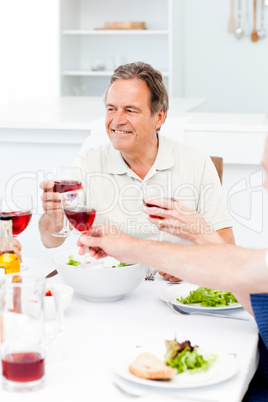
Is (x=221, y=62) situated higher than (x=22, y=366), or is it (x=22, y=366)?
(x=221, y=62)

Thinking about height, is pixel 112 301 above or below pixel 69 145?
below

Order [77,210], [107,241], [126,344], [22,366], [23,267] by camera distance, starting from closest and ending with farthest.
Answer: [22,366], [126,344], [107,241], [77,210], [23,267]

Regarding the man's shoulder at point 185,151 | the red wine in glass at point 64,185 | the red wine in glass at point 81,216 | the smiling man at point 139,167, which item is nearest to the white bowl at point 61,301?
the red wine in glass at point 81,216

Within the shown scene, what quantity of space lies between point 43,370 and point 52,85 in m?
5.37

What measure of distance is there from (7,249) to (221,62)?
4.87m

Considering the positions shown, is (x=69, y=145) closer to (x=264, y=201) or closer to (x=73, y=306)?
(x=264, y=201)

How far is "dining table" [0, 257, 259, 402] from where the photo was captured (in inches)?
45.5

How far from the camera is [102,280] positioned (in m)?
1.59

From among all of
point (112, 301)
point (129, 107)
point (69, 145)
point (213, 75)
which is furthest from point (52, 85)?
point (112, 301)

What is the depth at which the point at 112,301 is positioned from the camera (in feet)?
5.44

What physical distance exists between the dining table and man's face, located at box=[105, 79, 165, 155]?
0.62m

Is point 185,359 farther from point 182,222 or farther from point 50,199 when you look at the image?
point 50,199

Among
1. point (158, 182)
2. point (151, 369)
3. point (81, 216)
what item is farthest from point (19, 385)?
point (158, 182)

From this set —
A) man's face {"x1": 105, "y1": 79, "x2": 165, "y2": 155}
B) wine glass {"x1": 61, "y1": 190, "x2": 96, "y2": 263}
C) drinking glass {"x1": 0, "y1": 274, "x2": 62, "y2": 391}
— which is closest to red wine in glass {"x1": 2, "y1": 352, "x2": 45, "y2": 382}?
drinking glass {"x1": 0, "y1": 274, "x2": 62, "y2": 391}
